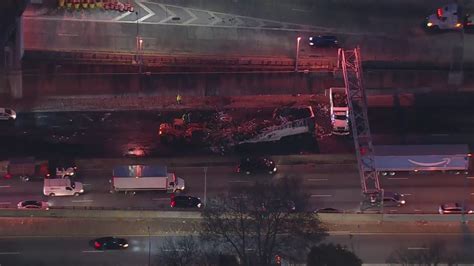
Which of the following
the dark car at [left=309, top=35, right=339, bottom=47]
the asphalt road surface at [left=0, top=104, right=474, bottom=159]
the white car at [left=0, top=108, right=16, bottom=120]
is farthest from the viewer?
the dark car at [left=309, top=35, right=339, bottom=47]

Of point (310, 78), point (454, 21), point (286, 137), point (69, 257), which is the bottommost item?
point (69, 257)

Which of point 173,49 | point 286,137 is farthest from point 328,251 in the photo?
point 173,49

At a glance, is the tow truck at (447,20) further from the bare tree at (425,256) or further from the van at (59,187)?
the van at (59,187)

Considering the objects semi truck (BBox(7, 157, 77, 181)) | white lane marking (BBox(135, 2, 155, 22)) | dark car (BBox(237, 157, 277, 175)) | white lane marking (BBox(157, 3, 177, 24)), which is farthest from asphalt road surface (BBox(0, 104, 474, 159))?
white lane marking (BBox(135, 2, 155, 22))

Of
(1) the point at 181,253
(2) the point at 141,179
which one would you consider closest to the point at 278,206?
(1) the point at 181,253

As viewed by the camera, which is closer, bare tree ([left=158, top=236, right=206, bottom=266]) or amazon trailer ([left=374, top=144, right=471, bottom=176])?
bare tree ([left=158, top=236, right=206, bottom=266])

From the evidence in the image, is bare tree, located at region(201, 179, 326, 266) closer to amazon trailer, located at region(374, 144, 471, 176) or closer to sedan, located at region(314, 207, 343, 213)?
sedan, located at region(314, 207, 343, 213)

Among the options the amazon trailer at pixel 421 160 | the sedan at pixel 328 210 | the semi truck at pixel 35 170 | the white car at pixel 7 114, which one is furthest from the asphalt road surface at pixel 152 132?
the sedan at pixel 328 210

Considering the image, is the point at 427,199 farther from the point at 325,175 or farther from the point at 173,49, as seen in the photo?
the point at 173,49
